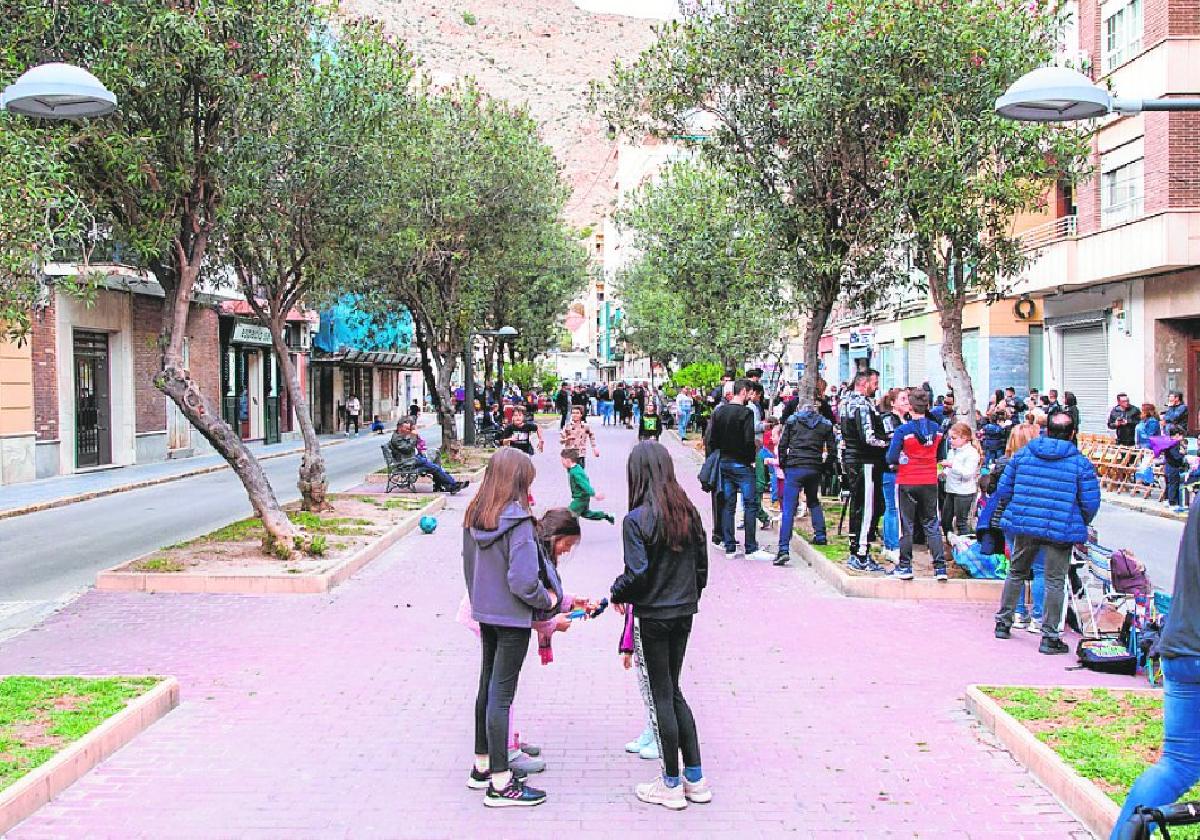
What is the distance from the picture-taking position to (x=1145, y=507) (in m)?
17.4

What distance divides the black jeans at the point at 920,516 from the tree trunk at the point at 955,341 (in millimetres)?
2834

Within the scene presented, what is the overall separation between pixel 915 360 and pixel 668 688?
33.1 metres

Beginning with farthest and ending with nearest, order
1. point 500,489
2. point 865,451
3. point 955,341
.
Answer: point 955,341 → point 865,451 → point 500,489

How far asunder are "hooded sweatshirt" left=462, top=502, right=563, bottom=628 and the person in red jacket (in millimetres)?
5703

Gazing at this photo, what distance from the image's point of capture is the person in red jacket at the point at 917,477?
1016cm

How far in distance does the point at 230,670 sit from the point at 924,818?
187 inches

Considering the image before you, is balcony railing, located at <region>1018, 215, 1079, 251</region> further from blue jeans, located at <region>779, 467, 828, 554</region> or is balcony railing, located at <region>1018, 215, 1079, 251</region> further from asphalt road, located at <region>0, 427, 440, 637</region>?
asphalt road, located at <region>0, 427, 440, 637</region>

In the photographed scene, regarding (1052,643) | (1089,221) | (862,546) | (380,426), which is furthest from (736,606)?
(380,426)

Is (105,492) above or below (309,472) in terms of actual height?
below

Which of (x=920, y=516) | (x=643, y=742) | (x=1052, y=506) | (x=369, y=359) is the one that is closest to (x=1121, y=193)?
(x=920, y=516)

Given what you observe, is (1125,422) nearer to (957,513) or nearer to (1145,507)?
(1145,507)

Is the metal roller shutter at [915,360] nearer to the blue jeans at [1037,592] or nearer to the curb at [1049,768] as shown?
the blue jeans at [1037,592]

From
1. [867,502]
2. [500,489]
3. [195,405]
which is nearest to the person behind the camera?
[500,489]

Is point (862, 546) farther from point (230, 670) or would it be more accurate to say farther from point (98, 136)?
point (98, 136)
